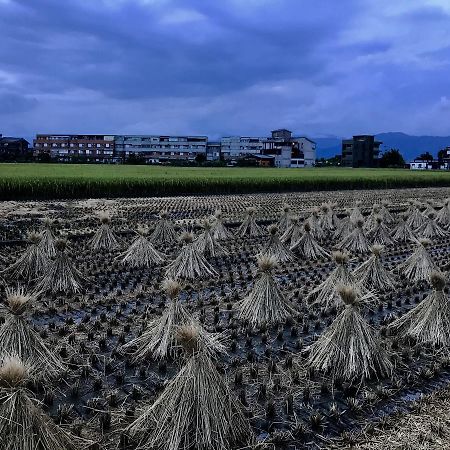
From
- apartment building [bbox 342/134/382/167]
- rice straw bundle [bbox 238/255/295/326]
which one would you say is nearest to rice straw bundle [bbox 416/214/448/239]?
rice straw bundle [bbox 238/255/295/326]

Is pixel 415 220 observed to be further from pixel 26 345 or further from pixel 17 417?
pixel 17 417

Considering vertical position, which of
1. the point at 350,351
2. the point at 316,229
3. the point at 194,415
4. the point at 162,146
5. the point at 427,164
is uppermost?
the point at 162,146

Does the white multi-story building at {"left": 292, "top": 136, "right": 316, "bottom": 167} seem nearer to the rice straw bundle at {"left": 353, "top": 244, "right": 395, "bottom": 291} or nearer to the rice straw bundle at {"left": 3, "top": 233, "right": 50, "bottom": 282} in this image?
the rice straw bundle at {"left": 353, "top": 244, "right": 395, "bottom": 291}

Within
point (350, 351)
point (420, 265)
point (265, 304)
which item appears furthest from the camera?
point (420, 265)

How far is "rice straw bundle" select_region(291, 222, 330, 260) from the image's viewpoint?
1044 centimetres

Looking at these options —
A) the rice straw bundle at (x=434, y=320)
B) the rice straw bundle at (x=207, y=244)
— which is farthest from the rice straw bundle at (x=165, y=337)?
the rice straw bundle at (x=207, y=244)

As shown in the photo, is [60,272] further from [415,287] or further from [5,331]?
[415,287]

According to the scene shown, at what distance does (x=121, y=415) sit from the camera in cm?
394

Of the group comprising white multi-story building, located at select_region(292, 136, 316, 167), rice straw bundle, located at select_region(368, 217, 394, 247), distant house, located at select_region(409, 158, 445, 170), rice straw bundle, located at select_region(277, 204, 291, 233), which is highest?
white multi-story building, located at select_region(292, 136, 316, 167)

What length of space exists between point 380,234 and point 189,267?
6066 millimetres

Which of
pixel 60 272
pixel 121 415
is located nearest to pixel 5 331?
pixel 121 415

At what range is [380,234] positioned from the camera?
1258 cm

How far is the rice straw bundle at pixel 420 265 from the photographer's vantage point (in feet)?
28.5

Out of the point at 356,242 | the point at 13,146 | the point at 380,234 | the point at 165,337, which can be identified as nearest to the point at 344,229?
the point at 380,234
